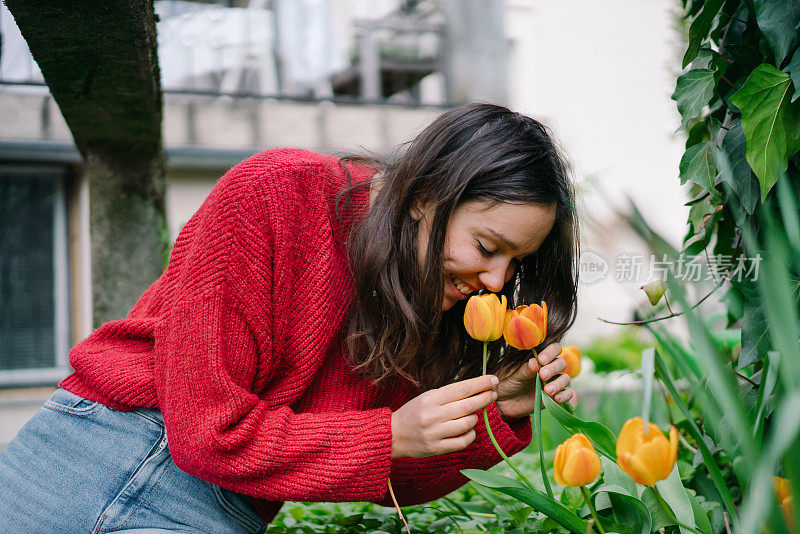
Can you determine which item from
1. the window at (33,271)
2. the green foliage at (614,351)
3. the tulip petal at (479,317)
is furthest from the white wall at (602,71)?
the tulip petal at (479,317)

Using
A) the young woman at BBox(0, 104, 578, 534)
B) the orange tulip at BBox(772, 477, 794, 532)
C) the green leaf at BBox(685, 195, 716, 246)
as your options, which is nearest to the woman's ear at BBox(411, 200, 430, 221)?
the young woman at BBox(0, 104, 578, 534)

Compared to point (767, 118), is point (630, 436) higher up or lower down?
lower down

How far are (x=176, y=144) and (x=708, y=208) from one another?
3.74 m

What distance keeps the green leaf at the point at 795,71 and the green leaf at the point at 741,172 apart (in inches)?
5.1

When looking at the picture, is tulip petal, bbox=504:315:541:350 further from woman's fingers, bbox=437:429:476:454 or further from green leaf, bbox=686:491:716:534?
green leaf, bbox=686:491:716:534

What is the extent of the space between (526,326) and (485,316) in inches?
2.5

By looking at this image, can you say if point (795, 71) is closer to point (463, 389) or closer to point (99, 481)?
point (463, 389)

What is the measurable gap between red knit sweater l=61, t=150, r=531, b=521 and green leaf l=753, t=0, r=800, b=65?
718 millimetres

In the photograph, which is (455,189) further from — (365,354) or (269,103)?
(269,103)

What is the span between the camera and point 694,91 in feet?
3.93

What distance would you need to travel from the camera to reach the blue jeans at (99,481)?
1198 mm

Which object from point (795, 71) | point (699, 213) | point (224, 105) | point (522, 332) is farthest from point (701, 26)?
point (224, 105)

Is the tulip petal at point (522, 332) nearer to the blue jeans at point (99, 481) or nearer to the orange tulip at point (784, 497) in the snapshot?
the orange tulip at point (784, 497)

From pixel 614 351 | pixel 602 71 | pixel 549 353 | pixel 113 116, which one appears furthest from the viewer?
pixel 602 71
